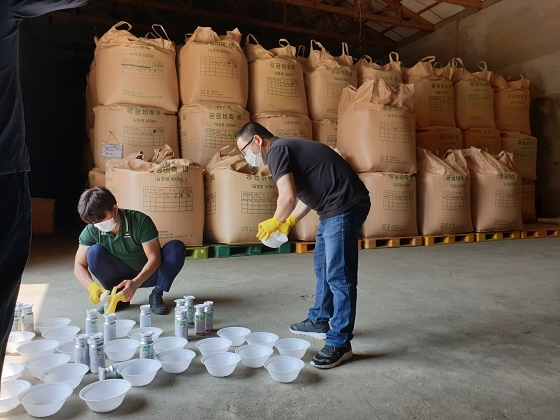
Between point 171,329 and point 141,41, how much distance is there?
328 cm

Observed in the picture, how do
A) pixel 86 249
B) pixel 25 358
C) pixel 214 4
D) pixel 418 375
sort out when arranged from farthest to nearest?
pixel 214 4
pixel 86 249
pixel 25 358
pixel 418 375

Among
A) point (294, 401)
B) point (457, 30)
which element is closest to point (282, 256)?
point (294, 401)

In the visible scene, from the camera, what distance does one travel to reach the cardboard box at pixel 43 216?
601 cm

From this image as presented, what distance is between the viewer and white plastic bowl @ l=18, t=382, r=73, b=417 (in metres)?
1.52

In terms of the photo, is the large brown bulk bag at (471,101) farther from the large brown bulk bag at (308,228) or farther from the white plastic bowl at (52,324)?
the white plastic bowl at (52,324)

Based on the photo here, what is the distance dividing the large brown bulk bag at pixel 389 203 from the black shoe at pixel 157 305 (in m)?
2.72

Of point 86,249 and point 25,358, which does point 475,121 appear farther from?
point 25,358

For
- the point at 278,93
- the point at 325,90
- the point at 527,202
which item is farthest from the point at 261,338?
the point at 527,202

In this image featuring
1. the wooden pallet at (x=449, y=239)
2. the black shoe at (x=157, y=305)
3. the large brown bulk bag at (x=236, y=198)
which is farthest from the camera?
the wooden pallet at (x=449, y=239)

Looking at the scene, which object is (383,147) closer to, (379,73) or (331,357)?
(379,73)

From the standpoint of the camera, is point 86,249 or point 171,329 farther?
point 86,249

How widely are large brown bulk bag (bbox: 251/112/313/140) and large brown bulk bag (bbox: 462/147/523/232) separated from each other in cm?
222

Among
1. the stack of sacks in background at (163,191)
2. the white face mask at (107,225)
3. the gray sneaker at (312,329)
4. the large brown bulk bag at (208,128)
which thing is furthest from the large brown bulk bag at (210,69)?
the gray sneaker at (312,329)

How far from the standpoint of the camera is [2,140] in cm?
102
